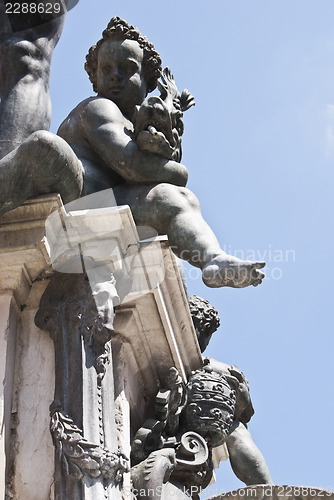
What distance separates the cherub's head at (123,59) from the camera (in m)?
7.26

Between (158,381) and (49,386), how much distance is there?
44.0 inches

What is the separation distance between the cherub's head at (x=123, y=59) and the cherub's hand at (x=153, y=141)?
0.84 metres

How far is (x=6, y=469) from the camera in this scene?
17.8 feet

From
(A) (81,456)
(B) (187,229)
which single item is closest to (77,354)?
(A) (81,456)

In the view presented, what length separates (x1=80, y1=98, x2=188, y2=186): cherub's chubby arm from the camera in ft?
21.2

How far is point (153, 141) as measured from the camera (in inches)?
253

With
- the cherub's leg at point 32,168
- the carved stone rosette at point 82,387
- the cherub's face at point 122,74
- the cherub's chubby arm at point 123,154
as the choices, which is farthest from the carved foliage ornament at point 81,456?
the cherub's face at point 122,74

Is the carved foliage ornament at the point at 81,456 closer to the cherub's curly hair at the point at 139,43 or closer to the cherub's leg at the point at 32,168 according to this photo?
the cherub's leg at the point at 32,168

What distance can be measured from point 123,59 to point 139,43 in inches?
7.8

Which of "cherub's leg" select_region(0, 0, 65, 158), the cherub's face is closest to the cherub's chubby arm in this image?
"cherub's leg" select_region(0, 0, 65, 158)

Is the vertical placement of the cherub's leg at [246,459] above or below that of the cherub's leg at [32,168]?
below

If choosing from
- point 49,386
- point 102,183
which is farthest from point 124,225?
point 49,386

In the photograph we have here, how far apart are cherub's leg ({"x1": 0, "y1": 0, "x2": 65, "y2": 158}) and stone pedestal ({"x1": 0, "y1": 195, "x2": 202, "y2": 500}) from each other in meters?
0.82

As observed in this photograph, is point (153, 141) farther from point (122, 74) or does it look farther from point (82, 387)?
point (82, 387)
